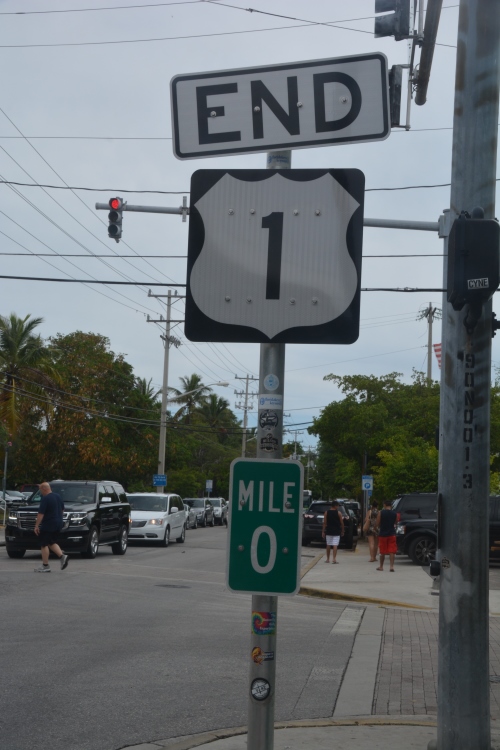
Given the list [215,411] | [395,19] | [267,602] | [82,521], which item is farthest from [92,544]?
[215,411]

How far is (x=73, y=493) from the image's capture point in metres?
21.8

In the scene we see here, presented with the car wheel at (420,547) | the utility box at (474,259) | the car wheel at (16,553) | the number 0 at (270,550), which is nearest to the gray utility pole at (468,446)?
the utility box at (474,259)

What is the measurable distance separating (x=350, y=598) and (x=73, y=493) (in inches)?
335

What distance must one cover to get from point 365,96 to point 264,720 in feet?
7.73

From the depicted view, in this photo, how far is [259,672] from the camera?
3248 millimetres

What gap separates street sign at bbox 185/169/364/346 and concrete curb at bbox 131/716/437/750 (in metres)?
3.39

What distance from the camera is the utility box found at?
15.6 feet

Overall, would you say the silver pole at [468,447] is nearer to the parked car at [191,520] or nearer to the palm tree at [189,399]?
the parked car at [191,520]

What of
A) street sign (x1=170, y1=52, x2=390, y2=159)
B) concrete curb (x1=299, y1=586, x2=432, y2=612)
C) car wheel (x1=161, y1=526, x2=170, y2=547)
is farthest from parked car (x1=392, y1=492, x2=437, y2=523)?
street sign (x1=170, y1=52, x2=390, y2=159)

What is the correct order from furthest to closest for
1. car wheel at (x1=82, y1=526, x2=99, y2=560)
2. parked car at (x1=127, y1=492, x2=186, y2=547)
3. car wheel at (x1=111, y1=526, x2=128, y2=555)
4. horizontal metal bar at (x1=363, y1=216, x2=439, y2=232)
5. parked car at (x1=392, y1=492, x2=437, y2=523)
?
parked car at (x1=127, y1=492, x2=186, y2=547) < parked car at (x1=392, y1=492, x2=437, y2=523) < car wheel at (x1=111, y1=526, x2=128, y2=555) < car wheel at (x1=82, y1=526, x2=99, y2=560) < horizontal metal bar at (x1=363, y1=216, x2=439, y2=232)

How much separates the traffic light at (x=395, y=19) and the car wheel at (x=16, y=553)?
15209mm

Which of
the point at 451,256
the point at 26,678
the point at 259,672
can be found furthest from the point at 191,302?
the point at 26,678

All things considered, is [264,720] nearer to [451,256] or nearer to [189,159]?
[189,159]

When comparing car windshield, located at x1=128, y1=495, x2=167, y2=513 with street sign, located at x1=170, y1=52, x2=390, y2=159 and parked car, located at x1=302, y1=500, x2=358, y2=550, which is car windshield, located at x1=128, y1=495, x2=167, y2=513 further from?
street sign, located at x1=170, y1=52, x2=390, y2=159
